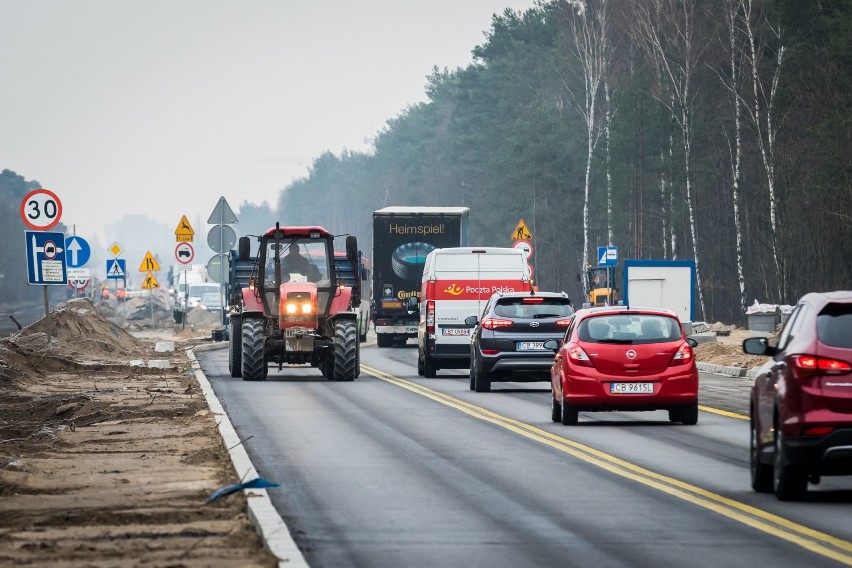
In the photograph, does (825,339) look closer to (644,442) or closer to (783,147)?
(644,442)

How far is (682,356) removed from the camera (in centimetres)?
2116

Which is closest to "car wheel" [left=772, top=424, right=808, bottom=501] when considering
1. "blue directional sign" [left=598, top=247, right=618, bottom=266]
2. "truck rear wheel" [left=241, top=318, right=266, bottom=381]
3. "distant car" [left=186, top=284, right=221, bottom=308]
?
"truck rear wheel" [left=241, top=318, right=266, bottom=381]

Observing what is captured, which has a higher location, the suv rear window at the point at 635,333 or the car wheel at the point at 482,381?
the suv rear window at the point at 635,333

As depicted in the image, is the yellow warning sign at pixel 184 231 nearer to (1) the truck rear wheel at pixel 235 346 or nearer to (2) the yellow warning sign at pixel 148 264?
(2) the yellow warning sign at pixel 148 264

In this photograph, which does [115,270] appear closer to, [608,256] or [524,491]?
[608,256]

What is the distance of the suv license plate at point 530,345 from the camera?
28.6 m

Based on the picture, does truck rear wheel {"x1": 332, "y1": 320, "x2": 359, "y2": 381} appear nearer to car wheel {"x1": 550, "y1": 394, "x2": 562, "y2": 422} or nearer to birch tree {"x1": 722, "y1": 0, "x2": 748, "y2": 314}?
car wheel {"x1": 550, "y1": 394, "x2": 562, "y2": 422}

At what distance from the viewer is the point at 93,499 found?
12.7 metres

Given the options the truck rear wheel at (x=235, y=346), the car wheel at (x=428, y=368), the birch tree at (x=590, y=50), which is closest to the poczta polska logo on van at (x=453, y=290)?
the car wheel at (x=428, y=368)

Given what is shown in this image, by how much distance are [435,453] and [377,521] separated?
544cm

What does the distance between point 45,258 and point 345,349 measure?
5.66 m

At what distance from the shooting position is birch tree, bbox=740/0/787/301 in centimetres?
5801

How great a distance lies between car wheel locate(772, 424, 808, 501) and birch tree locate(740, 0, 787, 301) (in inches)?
1678

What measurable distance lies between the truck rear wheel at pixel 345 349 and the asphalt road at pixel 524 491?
6.76 meters
